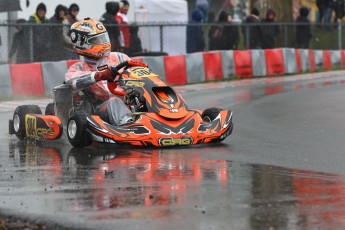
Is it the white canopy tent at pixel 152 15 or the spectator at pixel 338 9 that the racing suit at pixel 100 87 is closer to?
the white canopy tent at pixel 152 15

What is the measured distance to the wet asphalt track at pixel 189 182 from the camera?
6398mm

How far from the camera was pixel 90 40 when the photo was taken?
11.3m

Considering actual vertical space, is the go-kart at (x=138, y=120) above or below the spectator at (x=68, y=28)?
below

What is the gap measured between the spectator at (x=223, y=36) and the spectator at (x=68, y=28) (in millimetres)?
4029

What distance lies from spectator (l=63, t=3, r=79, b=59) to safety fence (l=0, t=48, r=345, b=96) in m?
0.81

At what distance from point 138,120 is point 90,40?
1.43 metres

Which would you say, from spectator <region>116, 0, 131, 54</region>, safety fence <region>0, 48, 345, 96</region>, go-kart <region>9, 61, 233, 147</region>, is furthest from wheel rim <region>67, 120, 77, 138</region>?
spectator <region>116, 0, 131, 54</region>

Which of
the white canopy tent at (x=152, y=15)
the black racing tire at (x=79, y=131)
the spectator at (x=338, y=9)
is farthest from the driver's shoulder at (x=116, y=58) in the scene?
the spectator at (x=338, y=9)

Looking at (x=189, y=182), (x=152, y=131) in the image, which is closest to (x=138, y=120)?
(x=152, y=131)

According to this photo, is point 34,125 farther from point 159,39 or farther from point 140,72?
point 159,39

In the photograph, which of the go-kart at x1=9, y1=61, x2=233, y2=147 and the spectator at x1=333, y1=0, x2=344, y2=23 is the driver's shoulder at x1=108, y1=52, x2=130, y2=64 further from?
the spectator at x1=333, y1=0, x2=344, y2=23

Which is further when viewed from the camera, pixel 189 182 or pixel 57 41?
pixel 57 41

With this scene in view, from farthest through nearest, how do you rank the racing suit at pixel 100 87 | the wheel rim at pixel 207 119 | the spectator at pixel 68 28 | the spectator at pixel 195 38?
the spectator at pixel 195 38 → the spectator at pixel 68 28 → the wheel rim at pixel 207 119 → the racing suit at pixel 100 87

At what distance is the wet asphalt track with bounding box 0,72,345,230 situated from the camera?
6.40m
